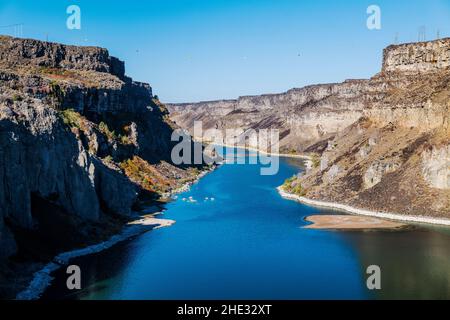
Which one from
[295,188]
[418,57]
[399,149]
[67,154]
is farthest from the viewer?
[418,57]

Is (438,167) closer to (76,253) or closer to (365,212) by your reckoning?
(365,212)

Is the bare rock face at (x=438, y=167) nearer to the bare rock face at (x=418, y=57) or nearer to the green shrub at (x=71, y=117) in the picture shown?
the bare rock face at (x=418, y=57)

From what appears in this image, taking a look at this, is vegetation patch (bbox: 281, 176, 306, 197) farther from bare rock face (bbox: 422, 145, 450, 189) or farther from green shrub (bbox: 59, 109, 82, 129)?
green shrub (bbox: 59, 109, 82, 129)

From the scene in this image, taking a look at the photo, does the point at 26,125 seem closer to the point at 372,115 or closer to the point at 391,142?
the point at 391,142

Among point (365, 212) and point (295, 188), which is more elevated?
point (295, 188)

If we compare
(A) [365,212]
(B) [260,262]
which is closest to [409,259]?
(B) [260,262]

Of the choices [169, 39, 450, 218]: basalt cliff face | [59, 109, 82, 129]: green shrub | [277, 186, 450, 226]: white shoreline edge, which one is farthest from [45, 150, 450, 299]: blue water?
[59, 109, 82, 129]: green shrub

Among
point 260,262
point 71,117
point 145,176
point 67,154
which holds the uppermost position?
point 71,117
